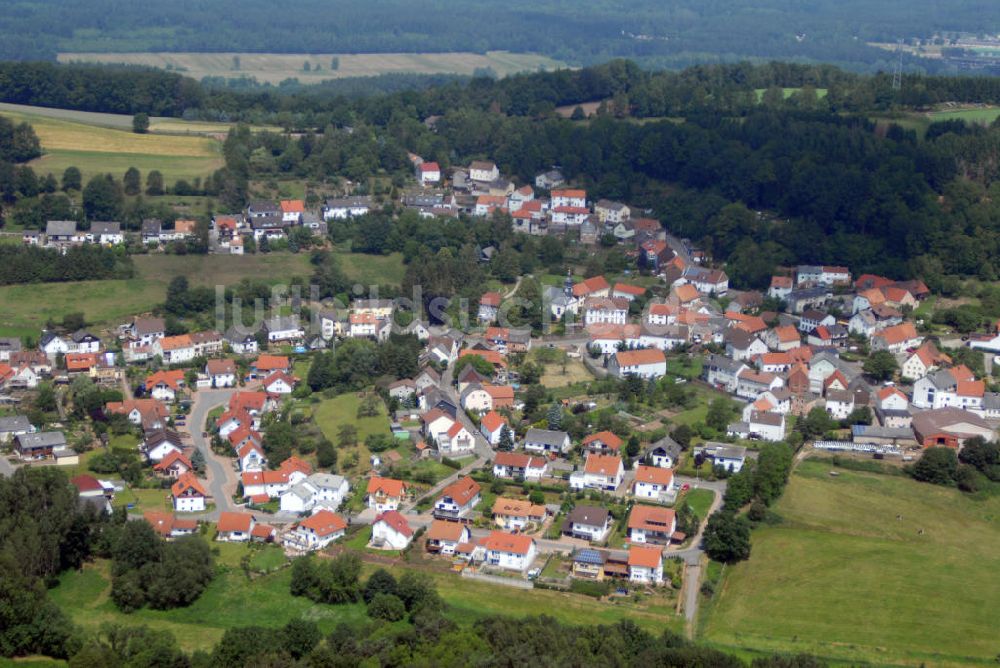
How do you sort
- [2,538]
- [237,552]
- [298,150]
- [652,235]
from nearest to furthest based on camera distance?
[2,538]
[237,552]
[652,235]
[298,150]

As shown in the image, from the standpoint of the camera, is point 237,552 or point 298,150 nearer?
point 237,552

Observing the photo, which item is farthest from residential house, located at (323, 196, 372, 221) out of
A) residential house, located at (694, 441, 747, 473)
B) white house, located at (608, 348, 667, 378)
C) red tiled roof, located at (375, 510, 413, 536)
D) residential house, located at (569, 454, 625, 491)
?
red tiled roof, located at (375, 510, 413, 536)

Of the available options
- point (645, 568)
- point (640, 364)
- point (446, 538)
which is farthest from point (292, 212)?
point (645, 568)

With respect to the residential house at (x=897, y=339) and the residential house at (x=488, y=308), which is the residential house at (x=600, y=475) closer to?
the residential house at (x=897, y=339)

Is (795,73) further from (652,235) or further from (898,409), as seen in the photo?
(898,409)

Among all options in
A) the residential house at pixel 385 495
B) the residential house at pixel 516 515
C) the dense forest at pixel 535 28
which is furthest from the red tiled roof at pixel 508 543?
the dense forest at pixel 535 28

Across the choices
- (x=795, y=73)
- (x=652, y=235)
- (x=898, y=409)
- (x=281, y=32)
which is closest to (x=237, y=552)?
(x=898, y=409)
